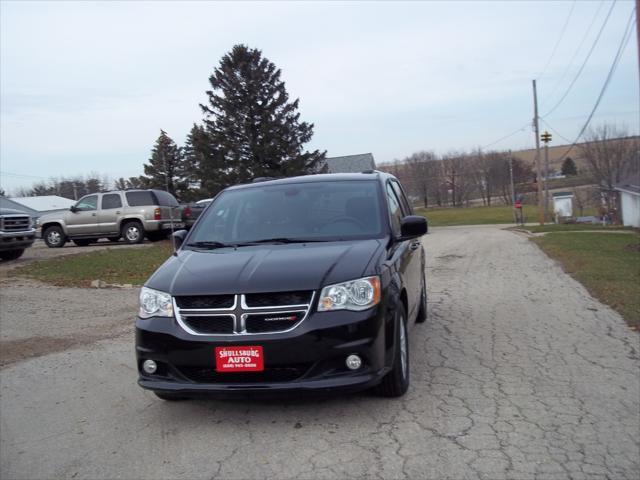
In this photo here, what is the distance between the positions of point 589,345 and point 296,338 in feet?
12.3

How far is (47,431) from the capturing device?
4.16m

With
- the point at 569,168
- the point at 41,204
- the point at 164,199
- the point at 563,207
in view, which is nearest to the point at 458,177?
the point at 569,168

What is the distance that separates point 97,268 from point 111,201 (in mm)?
6551

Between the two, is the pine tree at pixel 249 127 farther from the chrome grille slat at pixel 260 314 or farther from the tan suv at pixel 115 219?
the chrome grille slat at pixel 260 314

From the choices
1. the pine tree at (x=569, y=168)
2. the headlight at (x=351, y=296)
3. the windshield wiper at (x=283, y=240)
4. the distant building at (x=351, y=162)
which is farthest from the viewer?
the pine tree at (x=569, y=168)

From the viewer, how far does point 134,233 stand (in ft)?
60.3

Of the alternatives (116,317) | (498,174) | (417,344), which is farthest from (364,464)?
(498,174)

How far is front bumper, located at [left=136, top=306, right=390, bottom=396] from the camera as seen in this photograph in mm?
3686

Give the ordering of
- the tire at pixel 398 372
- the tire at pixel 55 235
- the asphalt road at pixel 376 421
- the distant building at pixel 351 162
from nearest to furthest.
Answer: the asphalt road at pixel 376 421 → the tire at pixel 398 372 → the tire at pixel 55 235 → the distant building at pixel 351 162

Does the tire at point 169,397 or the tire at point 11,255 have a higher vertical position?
the tire at point 11,255

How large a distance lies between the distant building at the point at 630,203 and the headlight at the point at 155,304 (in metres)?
36.6

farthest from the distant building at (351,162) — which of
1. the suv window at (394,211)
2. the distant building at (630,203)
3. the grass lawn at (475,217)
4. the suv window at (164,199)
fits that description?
the suv window at (394,211)

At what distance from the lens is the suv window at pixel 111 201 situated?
18.6 metres

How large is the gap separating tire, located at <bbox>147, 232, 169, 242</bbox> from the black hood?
1469 centimetres
